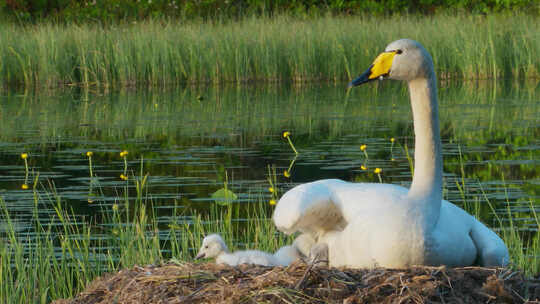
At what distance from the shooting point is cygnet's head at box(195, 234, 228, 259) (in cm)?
600

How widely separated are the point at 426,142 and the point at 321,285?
131 centimetres

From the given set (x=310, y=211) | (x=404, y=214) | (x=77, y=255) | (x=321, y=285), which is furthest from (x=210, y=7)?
(x=321, y=285)

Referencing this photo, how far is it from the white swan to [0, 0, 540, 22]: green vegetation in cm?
3068

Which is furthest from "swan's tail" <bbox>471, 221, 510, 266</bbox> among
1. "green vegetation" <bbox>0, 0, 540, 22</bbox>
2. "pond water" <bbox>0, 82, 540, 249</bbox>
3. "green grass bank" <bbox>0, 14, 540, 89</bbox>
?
"green vegetation" <bbox>0, 0, 540, 22</bbox>

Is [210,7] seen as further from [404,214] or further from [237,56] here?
[404,214]

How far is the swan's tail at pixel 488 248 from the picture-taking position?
5199 millimetres

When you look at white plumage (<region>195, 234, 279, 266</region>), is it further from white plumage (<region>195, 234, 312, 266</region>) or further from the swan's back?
the swan's back

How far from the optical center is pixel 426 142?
17.4ft

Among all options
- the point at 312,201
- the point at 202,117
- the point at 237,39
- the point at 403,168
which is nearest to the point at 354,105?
the point at 202,117

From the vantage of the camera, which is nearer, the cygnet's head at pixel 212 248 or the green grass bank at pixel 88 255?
the cygnet's head at pixel 212 248

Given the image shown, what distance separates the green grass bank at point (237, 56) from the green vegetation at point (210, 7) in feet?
40.5

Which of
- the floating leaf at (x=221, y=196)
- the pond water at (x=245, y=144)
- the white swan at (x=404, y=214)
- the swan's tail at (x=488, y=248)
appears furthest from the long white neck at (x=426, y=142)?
the floating leaf at (x=221, y=196)

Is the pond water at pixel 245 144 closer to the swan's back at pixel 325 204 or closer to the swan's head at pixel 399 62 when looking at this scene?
the swan's back at pixel 325 204

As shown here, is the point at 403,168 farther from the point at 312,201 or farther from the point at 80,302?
the point at 80,302
